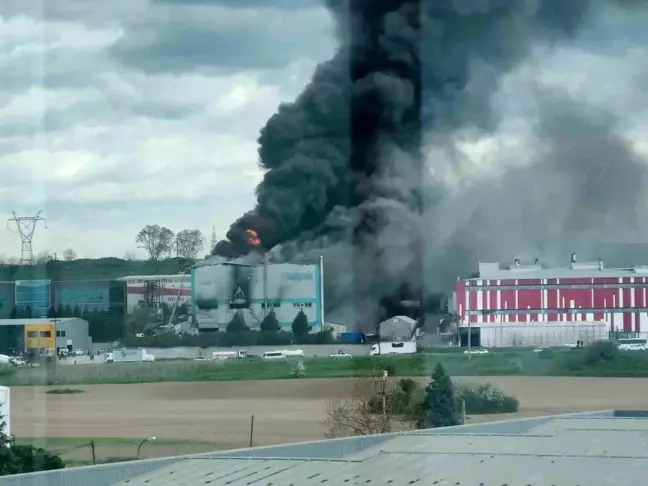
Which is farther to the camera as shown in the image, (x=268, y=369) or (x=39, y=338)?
(x=268, y=369)

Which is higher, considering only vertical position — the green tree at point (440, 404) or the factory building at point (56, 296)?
the factory building at point (56, 296)

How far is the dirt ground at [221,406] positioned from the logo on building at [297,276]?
193 cm

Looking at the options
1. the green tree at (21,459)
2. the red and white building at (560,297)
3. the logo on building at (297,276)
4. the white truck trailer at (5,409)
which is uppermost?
the logo on building at (297,276)

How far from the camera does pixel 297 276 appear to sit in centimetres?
1953

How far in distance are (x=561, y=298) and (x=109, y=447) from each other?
26.7ft

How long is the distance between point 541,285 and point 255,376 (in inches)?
197

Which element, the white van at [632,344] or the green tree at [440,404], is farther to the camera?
the white van at [632,344]

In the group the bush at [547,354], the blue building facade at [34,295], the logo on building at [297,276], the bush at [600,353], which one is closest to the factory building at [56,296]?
the blue building facade at [34,295]

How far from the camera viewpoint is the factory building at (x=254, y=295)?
1897 centimetres

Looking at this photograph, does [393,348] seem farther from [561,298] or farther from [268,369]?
[561,298]

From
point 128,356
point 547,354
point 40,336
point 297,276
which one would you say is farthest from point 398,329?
point 40,336

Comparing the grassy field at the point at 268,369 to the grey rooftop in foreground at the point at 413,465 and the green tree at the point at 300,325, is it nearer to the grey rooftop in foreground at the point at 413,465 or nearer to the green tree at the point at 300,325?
the green tree at the point at 300,325

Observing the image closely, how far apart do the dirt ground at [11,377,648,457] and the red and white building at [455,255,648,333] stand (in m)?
1.17

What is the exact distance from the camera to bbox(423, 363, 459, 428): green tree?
1405cm
